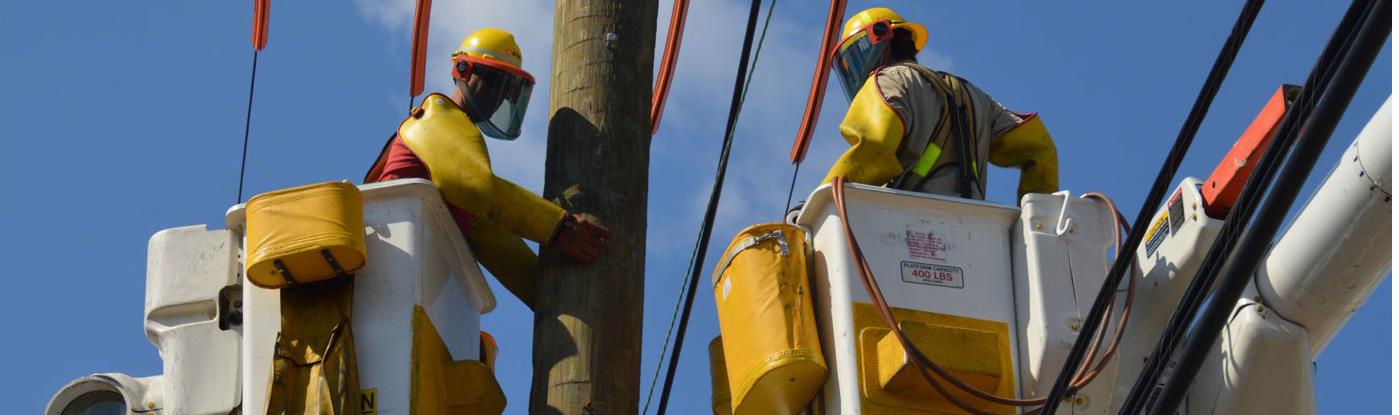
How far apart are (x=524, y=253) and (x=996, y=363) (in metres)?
2.08

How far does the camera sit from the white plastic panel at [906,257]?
275 inches

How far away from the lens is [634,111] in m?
7.77

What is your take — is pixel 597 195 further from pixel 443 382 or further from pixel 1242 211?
pixel 1242 211

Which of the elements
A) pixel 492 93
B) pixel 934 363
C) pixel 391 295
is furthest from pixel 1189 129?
pixel 492 93

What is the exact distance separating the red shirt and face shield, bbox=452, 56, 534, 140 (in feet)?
2.27

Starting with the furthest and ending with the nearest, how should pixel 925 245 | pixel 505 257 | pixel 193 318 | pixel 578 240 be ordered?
1. pixel 505 257
2. pixel 193 318
3. pixel 578 240
4. pixel 925 245

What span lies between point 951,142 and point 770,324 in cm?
144

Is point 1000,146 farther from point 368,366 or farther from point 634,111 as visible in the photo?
point 368,366

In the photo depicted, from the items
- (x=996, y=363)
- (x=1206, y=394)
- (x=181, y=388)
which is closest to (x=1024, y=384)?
(x=996, y=363)

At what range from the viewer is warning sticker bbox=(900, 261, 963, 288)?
278 inches

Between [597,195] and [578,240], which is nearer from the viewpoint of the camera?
[578,240]

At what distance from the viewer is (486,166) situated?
7695mm

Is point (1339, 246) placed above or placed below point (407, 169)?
below

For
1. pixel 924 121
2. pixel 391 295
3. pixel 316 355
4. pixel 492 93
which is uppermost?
pixel 492 93
